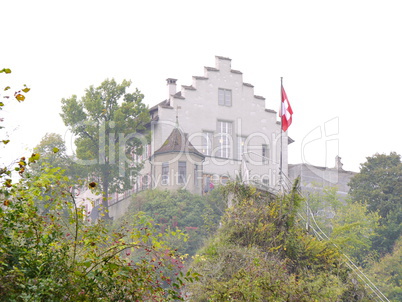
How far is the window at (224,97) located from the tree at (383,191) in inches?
431

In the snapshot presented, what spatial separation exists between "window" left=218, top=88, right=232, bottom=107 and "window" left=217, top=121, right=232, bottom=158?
142cm

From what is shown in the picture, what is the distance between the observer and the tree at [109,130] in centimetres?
5369

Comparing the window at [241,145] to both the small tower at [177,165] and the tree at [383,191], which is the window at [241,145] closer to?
the small tower at [177,165]

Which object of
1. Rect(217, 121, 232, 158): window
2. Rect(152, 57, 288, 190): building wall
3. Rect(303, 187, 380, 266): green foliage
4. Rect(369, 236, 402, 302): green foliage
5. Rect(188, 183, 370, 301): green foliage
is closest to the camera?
Rect(188, 183, 370, 301): green foliage

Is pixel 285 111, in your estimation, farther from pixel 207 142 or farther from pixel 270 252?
pixel 207 142

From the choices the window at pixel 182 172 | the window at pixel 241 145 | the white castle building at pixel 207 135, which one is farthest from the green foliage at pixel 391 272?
the window at pixel 182 172

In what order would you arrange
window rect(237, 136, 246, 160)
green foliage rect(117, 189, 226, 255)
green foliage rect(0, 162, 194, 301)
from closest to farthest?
green foliage rect(0, 162, 194, 301), green foliage rect(117, 189, 226, 255), window rect(237, 136, 246, 160)

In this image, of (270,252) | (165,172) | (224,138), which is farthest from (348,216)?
(270,252)

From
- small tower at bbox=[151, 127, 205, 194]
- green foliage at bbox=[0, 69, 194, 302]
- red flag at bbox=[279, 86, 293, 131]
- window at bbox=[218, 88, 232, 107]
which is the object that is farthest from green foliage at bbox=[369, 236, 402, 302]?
green foliage at bbox=[0, 69, 194, 302]

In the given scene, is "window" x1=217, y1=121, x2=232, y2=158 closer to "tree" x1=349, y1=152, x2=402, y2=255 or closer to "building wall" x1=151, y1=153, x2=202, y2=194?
"building wall" x1=151, y1=153, x2=202, y2=194

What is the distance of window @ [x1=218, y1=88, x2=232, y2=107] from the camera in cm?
6016

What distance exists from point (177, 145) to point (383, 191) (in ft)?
50.8

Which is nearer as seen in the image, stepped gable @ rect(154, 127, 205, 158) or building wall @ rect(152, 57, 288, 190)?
stepped gable @ rect(154, 127, 205, 158)

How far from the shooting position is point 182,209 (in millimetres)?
52000
